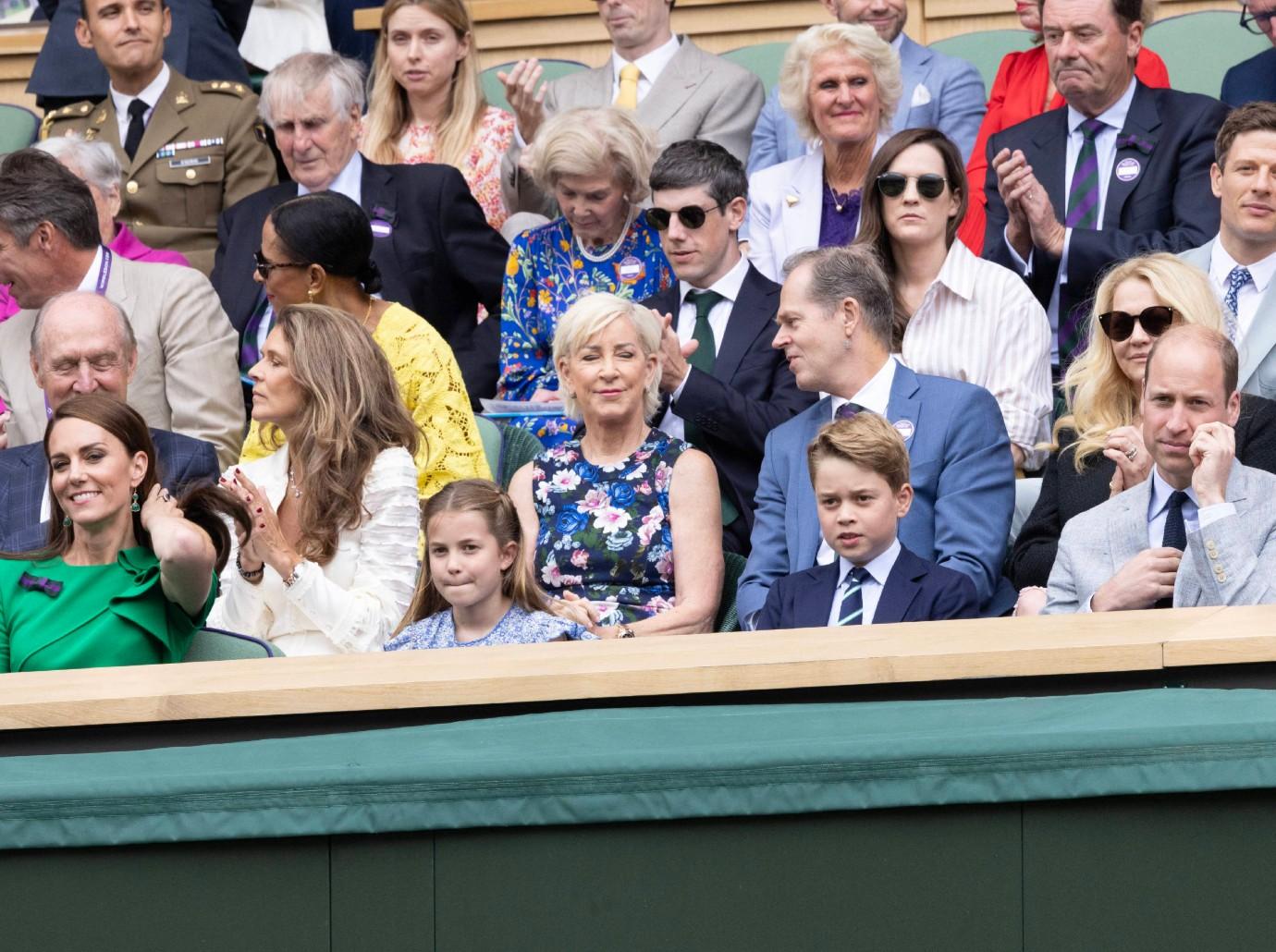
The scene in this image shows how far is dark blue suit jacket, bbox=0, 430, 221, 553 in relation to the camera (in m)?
4.41

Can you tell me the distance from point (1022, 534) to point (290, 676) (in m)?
2.11

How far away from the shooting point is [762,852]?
7.31ft

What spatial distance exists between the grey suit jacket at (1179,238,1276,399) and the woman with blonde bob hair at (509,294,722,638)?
125 centimetres

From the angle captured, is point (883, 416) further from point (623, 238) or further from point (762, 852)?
point (762, 852)

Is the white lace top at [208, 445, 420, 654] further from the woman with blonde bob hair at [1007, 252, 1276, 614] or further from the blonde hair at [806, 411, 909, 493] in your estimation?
the woman with blonde bob hair at [1007, 252, 1276, 614]

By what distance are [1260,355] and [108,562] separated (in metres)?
2.61

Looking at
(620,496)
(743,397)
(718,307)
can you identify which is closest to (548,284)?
(718,307)

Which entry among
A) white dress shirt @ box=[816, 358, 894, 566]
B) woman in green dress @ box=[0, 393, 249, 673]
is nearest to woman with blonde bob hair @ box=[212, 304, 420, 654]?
woman in green dress @ box=[0, 393, 249, 673]

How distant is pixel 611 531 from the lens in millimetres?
4551

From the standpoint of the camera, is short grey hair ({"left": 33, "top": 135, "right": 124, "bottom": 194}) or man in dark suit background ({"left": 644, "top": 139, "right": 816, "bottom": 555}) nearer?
man in dark suit background ({"left": 644, "top": 139, "right": 816, "bottom": 555})

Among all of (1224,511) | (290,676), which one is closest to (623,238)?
(1224,511)

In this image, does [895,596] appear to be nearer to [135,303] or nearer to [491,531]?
[491,531]

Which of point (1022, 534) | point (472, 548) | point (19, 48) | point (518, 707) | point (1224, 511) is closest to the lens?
point (518, 707)

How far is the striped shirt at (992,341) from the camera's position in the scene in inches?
192
